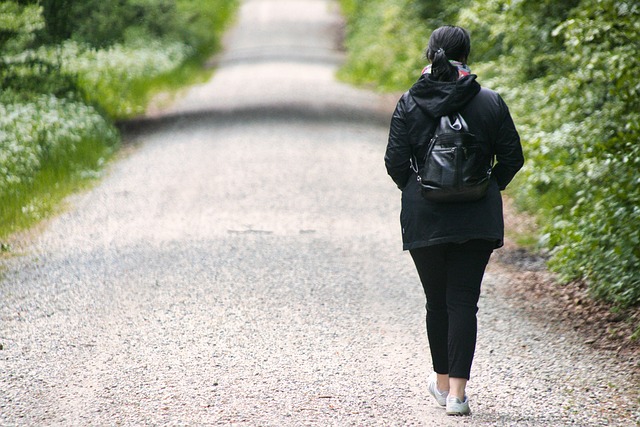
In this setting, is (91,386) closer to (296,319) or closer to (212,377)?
(212,377)

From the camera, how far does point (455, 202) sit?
4484mm

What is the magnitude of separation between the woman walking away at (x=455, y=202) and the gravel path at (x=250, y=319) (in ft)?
2.04

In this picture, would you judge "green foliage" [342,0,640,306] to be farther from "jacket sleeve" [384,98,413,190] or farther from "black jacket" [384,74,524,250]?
"jacket sleeve" [384,98,413,190]

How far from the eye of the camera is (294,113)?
17.8 metres

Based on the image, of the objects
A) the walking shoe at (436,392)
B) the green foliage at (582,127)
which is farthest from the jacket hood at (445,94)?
the green foliage at (582,127)

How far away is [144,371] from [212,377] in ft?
1.47

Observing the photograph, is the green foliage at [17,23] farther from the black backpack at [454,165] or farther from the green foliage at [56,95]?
the black backpack at [454,165]

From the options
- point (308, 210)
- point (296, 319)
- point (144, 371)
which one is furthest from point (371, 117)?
point (144, 371)

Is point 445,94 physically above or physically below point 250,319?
above

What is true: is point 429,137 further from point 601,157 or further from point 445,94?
point 601,157

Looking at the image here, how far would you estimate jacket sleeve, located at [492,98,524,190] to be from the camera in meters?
4.54

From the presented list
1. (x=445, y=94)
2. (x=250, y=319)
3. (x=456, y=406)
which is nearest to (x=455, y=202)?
(x=445, y=94)

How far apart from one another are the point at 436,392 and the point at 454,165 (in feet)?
4.43

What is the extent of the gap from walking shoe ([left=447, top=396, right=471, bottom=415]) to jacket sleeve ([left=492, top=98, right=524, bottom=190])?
1.23 metres
